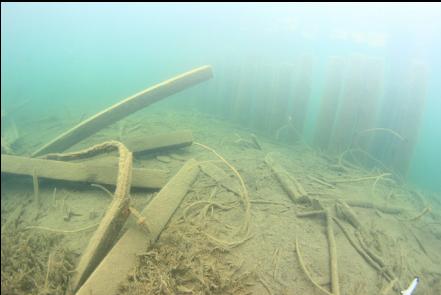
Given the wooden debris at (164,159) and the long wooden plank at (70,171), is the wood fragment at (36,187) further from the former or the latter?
the wooden debris at (164,159)

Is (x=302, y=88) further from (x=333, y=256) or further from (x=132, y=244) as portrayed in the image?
(x=132, y=244)

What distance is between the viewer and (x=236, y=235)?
3652 millimetres

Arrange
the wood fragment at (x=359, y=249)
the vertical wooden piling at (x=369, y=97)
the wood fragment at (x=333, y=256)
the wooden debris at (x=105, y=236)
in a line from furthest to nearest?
the vertical wooden piling at (x=369, y=97) < the wood fragment at (x=359, y=249) < the wood fragment at (x=333, y=256) < the wooden debris at (x=105, y=236)

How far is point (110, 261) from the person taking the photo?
2863mm

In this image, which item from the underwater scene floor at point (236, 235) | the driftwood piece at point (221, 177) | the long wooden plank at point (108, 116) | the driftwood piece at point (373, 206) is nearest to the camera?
the underwater scene floor at point (236, 235)

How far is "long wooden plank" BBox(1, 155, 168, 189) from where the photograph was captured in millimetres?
4238

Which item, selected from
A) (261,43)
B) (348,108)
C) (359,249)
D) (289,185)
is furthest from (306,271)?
(261,43)

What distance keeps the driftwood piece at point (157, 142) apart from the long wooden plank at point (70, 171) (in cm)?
102

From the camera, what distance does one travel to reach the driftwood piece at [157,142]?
530cm

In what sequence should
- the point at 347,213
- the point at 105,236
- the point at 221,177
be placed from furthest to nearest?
the point at 221,177 < the point at 347,213 < the point at 105,236

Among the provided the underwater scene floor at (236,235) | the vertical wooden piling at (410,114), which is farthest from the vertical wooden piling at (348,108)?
the underwater scene floor at (236,235)

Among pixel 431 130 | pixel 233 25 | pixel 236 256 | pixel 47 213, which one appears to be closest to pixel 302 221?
pixel 236 256

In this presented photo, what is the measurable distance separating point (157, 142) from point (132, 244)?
2.65 meters

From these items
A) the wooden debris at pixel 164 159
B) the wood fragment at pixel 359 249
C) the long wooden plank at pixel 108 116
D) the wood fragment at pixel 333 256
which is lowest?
the wood fragment at pixel 359 249
